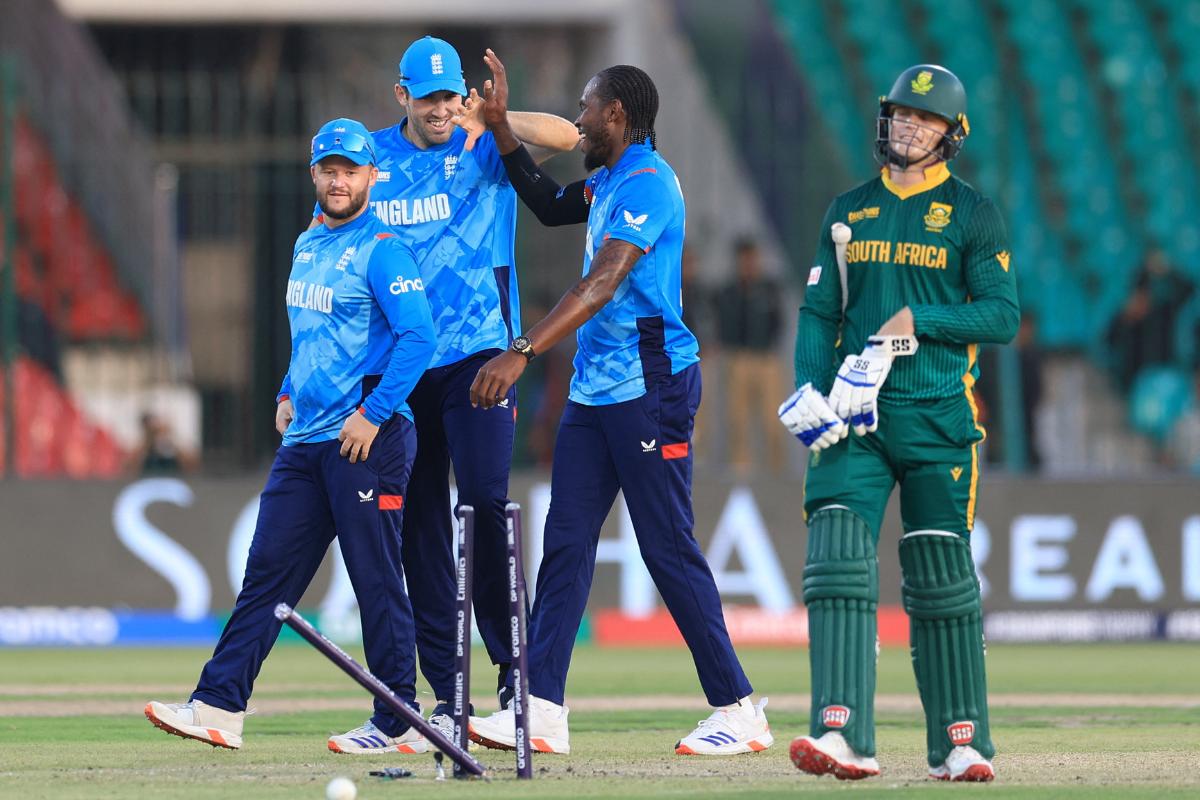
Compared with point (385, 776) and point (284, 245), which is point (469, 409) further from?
point (284, 245)

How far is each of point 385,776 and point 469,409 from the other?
4.84 ft

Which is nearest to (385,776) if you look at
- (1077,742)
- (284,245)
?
(1077,742)

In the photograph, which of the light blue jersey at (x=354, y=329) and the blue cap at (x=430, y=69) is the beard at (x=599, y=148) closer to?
the blue cap at (x=430, y=69)

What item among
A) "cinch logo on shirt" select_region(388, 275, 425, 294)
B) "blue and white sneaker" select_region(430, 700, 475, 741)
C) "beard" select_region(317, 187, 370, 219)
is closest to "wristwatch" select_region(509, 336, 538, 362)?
"cinch logo on shirt" select_region(388, 275, 425, 294)

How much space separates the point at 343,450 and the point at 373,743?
1.06 m

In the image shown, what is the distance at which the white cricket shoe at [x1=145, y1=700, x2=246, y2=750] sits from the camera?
7012 millimetres

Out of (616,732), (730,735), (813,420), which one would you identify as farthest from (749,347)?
(813,420)

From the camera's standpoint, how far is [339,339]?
23.6 ft

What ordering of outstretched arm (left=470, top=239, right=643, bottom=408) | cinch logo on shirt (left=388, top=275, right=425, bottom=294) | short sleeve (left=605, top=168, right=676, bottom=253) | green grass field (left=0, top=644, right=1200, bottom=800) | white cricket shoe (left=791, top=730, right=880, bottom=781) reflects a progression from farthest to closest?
short sleeve (left=605, top=168, right=676, bottom=253)
cinch logo on shirt (left=388, top=275, right=425, bottom=294)
outstretched arm (left=470, top=239, right=643, bottom=408)
green grass field (left=0, top=644, right=1200, bottom=800)
white cricket shoe (left=791, top=730, right=880, bottom=781)

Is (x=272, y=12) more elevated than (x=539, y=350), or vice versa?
(x=272, y=12)

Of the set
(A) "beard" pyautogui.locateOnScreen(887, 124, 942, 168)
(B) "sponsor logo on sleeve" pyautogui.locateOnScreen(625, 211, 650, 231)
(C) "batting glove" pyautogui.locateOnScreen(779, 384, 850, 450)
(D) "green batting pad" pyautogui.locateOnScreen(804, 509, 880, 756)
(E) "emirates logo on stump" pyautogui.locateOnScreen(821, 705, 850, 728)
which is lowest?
(E) "emirates logo on stump" pyautogui.locateOnScreen(821, 705, 850, 728)

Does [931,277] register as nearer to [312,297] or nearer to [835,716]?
[835,716]

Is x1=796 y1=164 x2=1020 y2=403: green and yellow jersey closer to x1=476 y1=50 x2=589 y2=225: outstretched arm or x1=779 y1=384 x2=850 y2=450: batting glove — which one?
x1=779 y1=384 x2=850 y2=450: batting glove

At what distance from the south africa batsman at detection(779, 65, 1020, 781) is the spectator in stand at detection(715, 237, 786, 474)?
892cm
